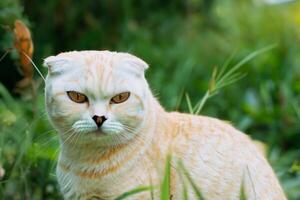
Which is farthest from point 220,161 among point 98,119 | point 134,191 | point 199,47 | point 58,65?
point 199,47

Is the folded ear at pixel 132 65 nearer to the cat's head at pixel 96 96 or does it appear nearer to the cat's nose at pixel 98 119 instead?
the cat's head at pixel 96 96

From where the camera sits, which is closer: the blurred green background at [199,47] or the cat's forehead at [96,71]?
the cat's forehead at [96,71]

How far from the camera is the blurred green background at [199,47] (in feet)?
24.0

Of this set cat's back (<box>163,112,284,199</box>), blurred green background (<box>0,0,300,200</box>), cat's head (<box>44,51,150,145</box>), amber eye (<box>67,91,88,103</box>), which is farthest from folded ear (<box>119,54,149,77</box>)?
blurred green background (<box>0,0,300,200</box>)

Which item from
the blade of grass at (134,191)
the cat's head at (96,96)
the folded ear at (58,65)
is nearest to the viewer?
the blade of grass at (134,191)

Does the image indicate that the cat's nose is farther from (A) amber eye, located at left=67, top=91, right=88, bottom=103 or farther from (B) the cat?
(A) amber eye, located at left=67, top=91, right=88, bottom=103

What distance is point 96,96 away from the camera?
11.6 ft

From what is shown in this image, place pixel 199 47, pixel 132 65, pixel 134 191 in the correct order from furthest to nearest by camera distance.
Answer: pixel 199 47 → pixel 132 65 → pixel 134 191

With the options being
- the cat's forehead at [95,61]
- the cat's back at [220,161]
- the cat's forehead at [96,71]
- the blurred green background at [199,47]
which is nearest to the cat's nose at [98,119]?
the cat's forehead at [96,71]

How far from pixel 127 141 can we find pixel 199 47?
5303 mm

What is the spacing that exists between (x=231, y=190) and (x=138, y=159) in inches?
19.8

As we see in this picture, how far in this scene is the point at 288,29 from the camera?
933 centimetres

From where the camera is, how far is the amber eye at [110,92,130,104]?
361 cm

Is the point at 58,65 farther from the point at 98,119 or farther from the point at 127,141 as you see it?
the point at 127,141
